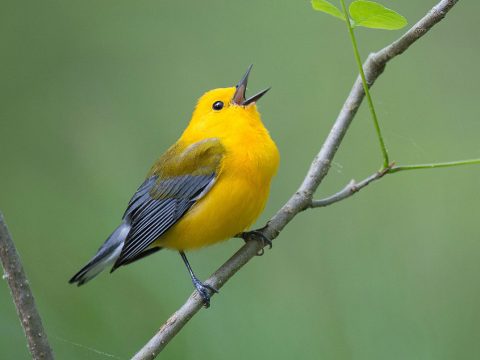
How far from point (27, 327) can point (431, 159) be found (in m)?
3.33

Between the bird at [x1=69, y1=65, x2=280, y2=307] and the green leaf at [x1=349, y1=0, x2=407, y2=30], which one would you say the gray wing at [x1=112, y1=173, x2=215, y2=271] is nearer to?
the bird at [x1=69, y1=65, x2=280, y2=307]

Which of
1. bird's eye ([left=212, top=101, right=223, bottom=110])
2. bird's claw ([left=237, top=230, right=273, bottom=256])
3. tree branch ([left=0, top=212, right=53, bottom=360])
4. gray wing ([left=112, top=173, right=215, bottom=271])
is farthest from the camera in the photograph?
bird's eye ([left=212, top=101, right=223, bottom=110])

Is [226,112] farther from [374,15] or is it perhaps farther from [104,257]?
[374,15]

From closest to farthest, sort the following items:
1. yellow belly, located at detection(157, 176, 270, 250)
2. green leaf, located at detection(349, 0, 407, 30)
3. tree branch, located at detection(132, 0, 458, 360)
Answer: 1. green leaf, located at detection(349, 0, 407, 30)
2. tree branch, located at detection(132, 0, 458, 360)
3. yellow belly, located at detection(157, 176, 270, 250)

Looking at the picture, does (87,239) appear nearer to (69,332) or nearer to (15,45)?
(69,332)

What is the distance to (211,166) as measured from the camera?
3820 millimetres

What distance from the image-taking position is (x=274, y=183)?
5.12 metres

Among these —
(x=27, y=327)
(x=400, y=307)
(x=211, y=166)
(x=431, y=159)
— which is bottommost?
(x=400, y=307)

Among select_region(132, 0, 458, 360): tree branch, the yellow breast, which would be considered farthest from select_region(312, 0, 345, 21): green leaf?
the yellow breast

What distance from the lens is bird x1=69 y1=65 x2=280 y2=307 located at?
368 centimetres

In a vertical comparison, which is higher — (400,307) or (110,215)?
(110,215)

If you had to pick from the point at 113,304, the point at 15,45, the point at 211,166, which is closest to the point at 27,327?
the point at 211,166

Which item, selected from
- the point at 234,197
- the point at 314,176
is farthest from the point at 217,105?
the point at 314,176

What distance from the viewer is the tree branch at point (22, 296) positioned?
7.25ft
